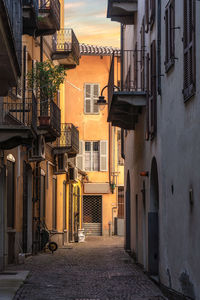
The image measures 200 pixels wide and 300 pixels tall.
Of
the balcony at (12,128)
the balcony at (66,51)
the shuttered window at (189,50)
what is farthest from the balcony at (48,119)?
the shuttered window at (189,50)

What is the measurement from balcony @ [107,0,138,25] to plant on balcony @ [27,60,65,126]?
2.36 metres

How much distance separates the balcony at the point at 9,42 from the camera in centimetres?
891

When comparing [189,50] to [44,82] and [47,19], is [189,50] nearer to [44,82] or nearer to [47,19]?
[44,82]

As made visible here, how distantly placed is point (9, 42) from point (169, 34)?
145 inches

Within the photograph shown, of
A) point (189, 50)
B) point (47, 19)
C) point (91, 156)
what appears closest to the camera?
point (189, 50)

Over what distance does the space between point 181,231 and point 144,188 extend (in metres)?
6.54

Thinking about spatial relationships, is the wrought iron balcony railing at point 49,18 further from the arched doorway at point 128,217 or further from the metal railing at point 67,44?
the arched doorway at point 128,217

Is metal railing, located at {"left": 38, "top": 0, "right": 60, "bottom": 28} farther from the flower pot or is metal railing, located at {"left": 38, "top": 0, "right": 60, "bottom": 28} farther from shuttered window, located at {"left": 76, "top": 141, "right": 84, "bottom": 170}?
shuttered window, located at {"left": 76, "top": 141, "right": 84, "bottom": 170}

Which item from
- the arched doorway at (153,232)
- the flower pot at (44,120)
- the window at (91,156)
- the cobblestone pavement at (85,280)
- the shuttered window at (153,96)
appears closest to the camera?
the cobblestone pavement at (85,280)

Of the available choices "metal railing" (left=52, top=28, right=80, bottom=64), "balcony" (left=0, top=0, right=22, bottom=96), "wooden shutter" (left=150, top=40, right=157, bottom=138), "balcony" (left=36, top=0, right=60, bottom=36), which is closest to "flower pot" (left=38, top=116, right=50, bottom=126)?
"balcony" (left=36, top=0, right=60, bottom=36)

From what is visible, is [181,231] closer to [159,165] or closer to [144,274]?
[159,165]

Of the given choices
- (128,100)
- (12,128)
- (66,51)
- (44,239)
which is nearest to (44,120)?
(44,239)

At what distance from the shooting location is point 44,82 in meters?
21.7

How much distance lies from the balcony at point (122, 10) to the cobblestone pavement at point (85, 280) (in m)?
6.94
